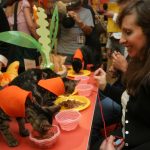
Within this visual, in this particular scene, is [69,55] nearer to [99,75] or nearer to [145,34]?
[99,75]

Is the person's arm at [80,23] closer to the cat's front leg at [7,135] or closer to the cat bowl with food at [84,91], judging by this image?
the cat bowl with food at [84,91]

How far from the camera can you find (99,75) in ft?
4.77

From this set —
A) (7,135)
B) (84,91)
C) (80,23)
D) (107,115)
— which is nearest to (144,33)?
(84,91)

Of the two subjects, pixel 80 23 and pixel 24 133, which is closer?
pixel 24 133

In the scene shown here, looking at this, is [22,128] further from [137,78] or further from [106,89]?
[106,89]

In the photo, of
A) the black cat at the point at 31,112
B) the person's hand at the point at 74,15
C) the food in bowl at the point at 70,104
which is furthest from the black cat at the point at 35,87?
the person's hand at the point at 74,15

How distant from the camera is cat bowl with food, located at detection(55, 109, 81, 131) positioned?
1.00 meters

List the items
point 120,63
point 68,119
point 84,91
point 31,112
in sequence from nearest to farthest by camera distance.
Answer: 1. point 31,112
2. point 68,119
3. point 84,91
4. point 120,63

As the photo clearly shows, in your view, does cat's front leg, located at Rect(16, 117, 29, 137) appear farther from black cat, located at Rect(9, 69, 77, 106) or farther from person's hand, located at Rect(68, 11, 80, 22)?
person's hand, located at Rect(68, 11, 80, 22)

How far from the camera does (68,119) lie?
1045 millimetres

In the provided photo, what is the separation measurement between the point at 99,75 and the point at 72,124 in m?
0.51

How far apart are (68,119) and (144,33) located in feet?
1.57

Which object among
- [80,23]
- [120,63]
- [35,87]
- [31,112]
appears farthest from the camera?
[80,23]

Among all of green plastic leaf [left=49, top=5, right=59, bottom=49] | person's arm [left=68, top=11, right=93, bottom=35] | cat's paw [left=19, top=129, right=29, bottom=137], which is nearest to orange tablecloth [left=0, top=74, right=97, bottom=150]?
cat's paw [left=19, top=129, right=29, bottom=137]
